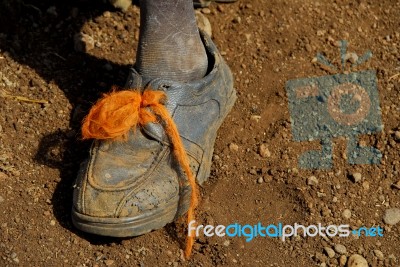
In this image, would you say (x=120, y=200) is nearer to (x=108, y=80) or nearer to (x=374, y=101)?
(x=108, y=80)

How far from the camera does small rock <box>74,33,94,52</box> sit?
2525 mm

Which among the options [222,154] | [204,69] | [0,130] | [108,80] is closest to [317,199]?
[222,154]

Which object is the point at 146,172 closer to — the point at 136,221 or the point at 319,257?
the point at 136,221

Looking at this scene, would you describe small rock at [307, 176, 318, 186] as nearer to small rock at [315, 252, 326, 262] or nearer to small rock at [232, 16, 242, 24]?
small rock at [315, 252, 326, 262]

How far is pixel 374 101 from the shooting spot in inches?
95.3

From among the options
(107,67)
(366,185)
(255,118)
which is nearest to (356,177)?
(366,185)

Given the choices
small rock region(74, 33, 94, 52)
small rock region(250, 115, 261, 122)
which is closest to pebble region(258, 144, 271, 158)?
small rock region(250, 115, 261, 122)

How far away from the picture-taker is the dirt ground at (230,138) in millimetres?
2041

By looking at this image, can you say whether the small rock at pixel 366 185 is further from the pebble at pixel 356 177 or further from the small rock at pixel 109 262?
the small rock at pixel 109 262

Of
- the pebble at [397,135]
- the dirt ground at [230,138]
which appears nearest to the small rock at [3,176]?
the dirt ground at [230,138]

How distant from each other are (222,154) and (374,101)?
23.8 inches

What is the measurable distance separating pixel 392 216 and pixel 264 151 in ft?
1.54

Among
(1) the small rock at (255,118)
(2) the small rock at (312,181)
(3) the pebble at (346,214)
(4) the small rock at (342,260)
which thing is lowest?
(4) the small rock at (342,260)

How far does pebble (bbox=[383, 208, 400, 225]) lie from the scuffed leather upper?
1.96 feet
